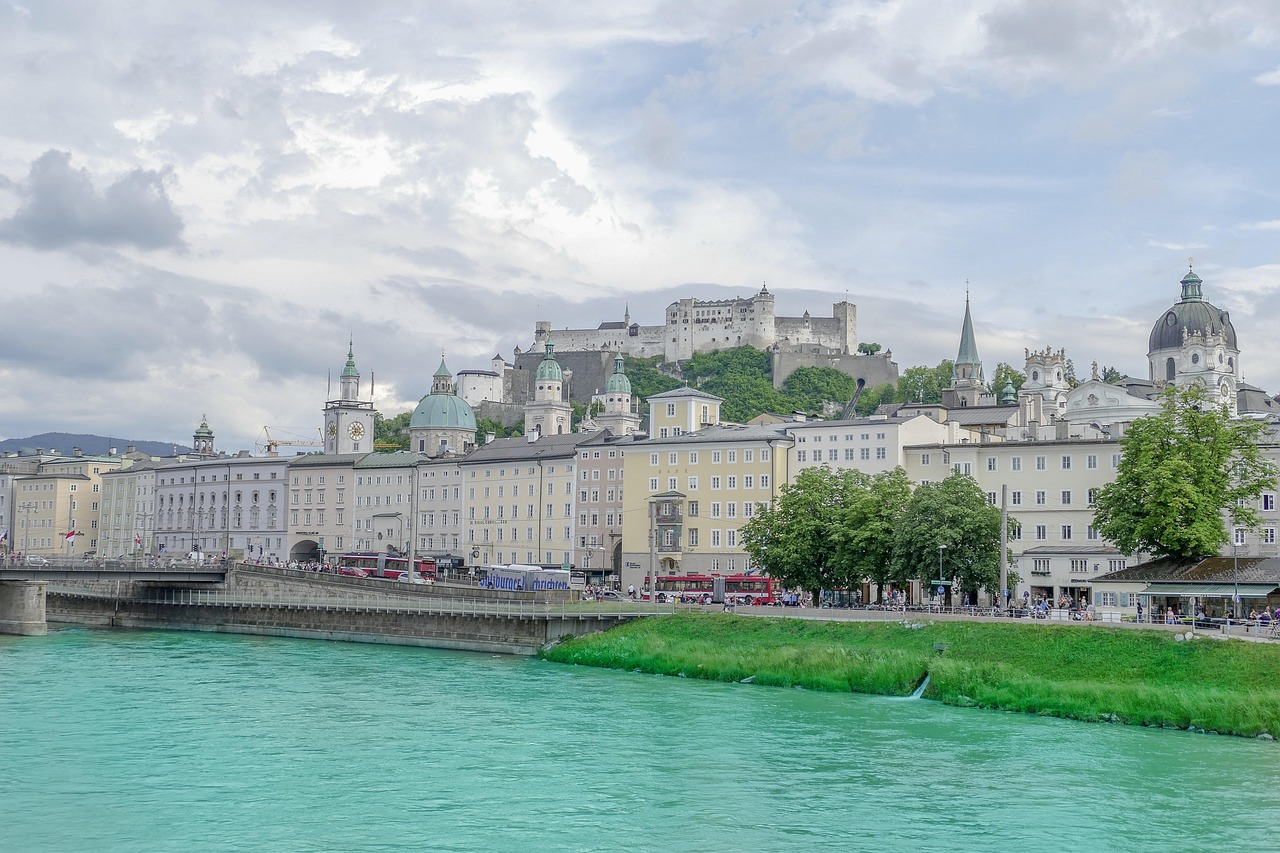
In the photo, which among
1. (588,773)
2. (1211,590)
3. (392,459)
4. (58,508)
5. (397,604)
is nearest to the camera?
(588,773)

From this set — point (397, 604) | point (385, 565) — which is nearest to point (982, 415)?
point (385, 565)

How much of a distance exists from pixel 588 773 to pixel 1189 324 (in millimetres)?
118677

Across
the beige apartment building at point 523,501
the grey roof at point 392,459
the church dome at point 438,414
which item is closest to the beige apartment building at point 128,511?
the church dome at point 438,414

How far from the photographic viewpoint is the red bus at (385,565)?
4230 inches

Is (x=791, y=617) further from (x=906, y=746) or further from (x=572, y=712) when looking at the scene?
(x=906, y=746)

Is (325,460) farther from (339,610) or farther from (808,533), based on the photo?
(808,533)

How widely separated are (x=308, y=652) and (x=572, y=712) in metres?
27.1

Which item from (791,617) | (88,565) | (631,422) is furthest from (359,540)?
(791,617)

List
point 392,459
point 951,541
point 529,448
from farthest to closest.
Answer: point 392,459, point 529,448, point 951,541

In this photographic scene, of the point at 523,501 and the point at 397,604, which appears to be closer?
the point at 397,604

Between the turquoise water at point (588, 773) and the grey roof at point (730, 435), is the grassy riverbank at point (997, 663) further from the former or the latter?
the grey roof at point (730, 435)

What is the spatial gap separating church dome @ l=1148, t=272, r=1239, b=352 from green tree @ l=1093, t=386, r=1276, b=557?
80.5 metres

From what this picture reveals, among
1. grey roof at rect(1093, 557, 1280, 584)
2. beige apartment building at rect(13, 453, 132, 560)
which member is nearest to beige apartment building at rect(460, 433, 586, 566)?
grey roof at rect(1093, 557, 1280, 584)

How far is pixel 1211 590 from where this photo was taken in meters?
58.0
